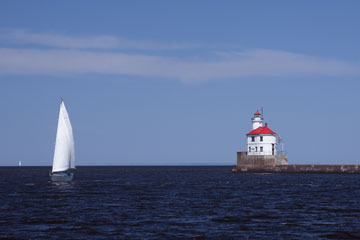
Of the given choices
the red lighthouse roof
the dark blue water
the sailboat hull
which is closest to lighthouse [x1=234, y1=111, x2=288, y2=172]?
the red lighthouse roof

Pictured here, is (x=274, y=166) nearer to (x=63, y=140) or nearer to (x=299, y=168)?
(x=299, y=168)

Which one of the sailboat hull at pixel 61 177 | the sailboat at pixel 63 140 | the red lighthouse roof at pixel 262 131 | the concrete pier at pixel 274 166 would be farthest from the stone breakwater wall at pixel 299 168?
the sailboat at pixel 63 140

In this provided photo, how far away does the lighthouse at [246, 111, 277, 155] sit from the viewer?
106 metres

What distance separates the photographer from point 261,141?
348 feet

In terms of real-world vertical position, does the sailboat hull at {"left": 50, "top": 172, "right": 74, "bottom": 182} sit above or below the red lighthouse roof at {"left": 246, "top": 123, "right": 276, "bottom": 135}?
below

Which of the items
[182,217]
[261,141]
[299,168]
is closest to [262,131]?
[261,141]

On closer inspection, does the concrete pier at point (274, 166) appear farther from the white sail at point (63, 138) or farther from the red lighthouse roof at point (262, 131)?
the white sail at point (63, 138)

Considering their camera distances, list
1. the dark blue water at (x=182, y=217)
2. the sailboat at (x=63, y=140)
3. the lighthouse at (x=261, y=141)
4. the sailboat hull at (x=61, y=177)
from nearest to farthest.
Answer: the dark blue water at (x=182, y=217) < the sailboat at (x=63, y=140) < the sailboat hull at (x=61, y=177) < the lighthouse at (x=261, y=141)

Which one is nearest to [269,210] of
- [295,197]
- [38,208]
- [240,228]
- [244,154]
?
[240,228]

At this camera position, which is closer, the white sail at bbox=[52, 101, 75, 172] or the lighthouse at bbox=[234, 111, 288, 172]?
the white sail at bbox=[52, 101, 75, 172]

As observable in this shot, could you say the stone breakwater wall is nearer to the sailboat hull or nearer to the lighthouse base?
the lighthouse base

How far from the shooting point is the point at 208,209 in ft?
135

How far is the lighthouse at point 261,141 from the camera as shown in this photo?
347 ft

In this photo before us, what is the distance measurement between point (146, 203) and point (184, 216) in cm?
1008
